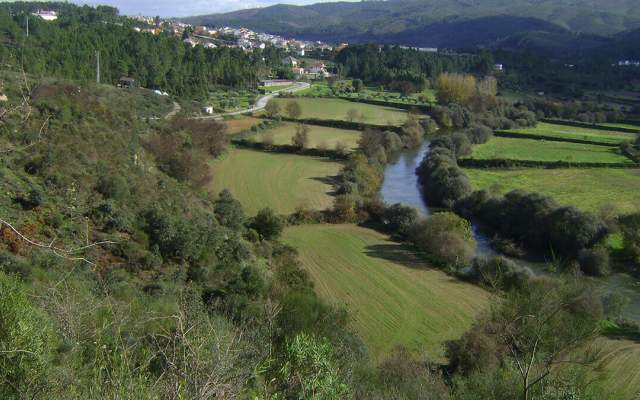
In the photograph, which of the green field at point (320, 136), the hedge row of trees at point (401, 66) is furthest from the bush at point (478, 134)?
the hedge row of trees at point (401, 66)

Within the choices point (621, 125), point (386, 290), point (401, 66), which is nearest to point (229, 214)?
point (386, 290)

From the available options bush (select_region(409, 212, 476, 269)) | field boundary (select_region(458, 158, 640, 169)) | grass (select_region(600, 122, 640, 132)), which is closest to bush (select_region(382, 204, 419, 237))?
bush (select_region(409, 212, 476, 269))

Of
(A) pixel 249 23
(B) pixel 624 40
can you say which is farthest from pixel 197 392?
(A) pixel 249 23

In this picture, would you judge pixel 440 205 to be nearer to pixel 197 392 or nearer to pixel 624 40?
pixel 197 392

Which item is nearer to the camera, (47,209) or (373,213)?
(47,209)

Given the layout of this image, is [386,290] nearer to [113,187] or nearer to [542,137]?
[113,187]

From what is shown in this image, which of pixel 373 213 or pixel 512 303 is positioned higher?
pixel 512 303
